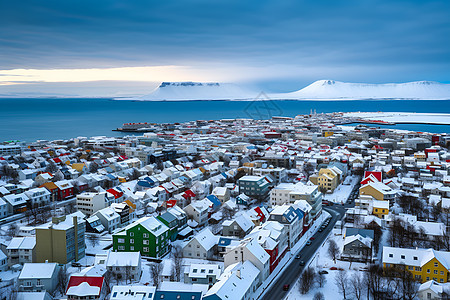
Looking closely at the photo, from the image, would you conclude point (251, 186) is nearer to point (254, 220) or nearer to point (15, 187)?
point (254, 220)

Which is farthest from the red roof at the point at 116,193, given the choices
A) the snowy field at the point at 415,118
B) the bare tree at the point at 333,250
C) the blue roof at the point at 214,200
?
the snowy field at the point at 415,118

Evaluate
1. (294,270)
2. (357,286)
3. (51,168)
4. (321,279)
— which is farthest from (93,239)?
(51,168)

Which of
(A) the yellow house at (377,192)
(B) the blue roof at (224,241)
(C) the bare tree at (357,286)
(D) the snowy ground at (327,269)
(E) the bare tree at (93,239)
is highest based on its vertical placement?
(A) the yellow house at (377,192)

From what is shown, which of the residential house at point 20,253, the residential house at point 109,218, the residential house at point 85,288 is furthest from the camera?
the residential house at point 109,218

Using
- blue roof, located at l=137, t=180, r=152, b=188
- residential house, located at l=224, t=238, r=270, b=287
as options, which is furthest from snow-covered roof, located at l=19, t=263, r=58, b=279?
blue roof, located at l=137, t=180, r=152, b=188

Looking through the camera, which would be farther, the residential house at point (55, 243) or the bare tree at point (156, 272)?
the residential house at point (55, 243)

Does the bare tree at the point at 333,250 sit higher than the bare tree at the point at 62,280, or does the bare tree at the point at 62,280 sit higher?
the bare tree at the point at 333,250

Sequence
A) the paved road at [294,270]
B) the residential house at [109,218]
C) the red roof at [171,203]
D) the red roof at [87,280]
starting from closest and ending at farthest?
the red roof at [87,280], the paved road at [294,270], the residential house at [109,218], the red roof at [171,203]

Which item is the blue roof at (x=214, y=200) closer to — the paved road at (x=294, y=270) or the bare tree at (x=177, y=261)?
the bare tree at (x=177, y=261)
